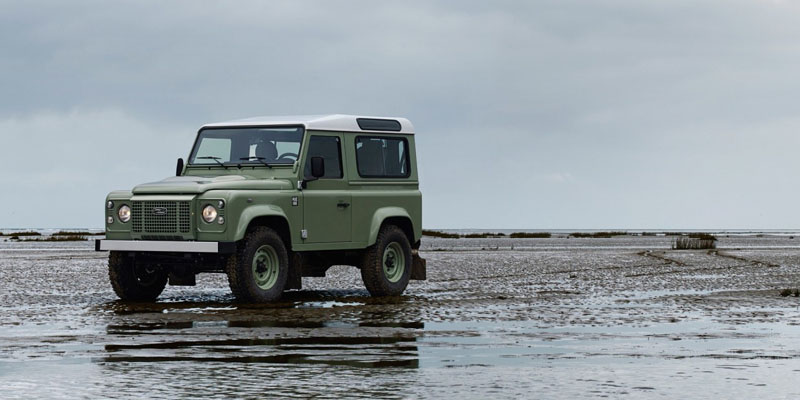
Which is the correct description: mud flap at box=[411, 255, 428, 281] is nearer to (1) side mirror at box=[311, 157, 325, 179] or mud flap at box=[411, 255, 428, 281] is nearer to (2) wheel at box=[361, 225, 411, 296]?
(2) wheel at box=[361, 225, 411, 296]

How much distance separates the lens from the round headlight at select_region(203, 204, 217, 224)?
15.7 metres

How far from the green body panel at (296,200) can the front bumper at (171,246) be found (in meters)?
0.13

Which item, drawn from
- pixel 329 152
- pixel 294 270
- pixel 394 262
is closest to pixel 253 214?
pixel 294 270

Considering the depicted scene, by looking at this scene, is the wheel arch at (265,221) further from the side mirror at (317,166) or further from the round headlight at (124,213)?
the round headlight at (124,213)

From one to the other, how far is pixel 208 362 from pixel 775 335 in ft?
18.4

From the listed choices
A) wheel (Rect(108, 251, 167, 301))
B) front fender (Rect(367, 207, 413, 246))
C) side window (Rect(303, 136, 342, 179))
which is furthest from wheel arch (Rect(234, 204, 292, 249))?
wheel (Rect(108, 251, 167, 301))

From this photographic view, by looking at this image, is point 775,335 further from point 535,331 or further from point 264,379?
point 264,379

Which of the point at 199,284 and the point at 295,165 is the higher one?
the point at 295,165

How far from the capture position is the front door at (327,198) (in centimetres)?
1694

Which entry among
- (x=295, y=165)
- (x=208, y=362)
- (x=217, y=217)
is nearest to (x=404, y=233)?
(x=295, y=165)

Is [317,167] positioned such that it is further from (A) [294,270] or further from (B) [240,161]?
(A) [294,270]

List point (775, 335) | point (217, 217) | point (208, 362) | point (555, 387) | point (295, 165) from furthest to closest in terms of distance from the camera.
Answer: point (295, 165) < point (217, 217) < point (775, 335) < point (208, 362) < point (555, 387)

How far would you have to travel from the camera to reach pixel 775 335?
1203 cm

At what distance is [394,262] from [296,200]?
Answer: 2.46 metres
